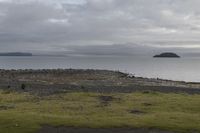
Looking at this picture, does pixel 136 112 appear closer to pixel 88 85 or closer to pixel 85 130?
pixel 85 130

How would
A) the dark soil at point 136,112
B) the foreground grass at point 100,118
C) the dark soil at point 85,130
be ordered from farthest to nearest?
the dark soil at point 136,112 → the foreground grass at point 100,118 → the dark soil at point 85,130

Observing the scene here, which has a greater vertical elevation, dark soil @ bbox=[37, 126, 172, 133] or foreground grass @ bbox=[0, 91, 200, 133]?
foreground grass @ bbox=[0, 91, 200, 133]

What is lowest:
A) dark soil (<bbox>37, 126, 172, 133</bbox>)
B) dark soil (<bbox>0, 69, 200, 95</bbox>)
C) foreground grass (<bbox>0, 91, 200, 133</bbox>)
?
dark soil (<bbox>37, 126, 172, 133</bbox>)

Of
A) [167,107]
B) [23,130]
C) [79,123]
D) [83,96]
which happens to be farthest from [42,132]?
[83,96]

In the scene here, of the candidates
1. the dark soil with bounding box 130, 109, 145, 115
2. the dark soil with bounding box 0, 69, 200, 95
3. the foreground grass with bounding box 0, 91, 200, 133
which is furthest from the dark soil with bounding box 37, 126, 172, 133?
the dark soil with bounding box 0, 69, 200, 95

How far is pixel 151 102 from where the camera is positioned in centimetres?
4131

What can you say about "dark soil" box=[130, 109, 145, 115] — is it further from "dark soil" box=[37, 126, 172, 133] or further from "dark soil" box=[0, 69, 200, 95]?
"dark soil" box=[0, 69, 200, 95]

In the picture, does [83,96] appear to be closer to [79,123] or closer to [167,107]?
[167,107]

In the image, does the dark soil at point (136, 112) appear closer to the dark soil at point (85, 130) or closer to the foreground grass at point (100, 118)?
the foreground grass at point (100, 118)

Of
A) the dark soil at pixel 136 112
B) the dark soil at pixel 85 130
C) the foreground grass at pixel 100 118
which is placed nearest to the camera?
the dark soil at pixel 85 130

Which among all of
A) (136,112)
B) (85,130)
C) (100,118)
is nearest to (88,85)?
(136,112)

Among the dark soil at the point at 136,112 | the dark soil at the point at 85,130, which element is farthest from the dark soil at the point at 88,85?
the dark soil at the point at 85,130

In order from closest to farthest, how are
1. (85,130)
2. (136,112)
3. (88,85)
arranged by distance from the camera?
(85,130) < (136,112) < (88,85)

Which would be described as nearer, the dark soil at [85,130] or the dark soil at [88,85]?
the dark soil at [85,130]
